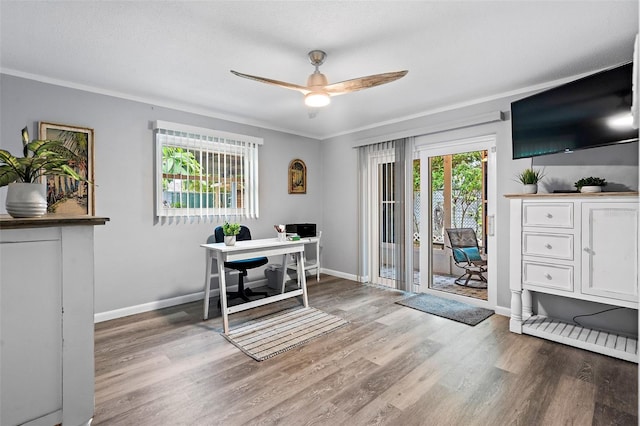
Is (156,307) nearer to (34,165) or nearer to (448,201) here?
(34,165)

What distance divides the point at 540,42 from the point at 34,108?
4365mm

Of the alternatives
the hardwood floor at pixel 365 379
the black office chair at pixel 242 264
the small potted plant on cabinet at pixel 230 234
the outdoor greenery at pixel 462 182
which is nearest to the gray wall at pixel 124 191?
the black office chair at pixel 242 264

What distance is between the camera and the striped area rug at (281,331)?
265cm

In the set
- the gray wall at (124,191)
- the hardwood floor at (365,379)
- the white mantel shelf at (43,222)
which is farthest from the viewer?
the gray wall at (124,191)

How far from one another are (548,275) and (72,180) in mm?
4570

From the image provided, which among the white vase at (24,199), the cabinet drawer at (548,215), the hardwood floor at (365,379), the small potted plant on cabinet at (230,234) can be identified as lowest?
the hardwood floor at (365,379)

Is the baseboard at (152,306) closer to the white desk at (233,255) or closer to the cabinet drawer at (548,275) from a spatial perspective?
the white desk at (233,255)

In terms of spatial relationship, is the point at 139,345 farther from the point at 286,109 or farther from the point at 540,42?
the point at 540,42

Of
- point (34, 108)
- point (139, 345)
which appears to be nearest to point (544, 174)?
point (139, 345)

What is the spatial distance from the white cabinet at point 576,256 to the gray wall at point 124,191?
356cm

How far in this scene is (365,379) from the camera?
219cm

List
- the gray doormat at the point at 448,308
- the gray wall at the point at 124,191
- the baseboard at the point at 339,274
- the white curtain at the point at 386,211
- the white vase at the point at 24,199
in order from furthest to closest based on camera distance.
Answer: the baseboard at the point at 339,274
the white curtain at the point at 386,211
the gray doormat at the point at 448,308
the gray wall at the point at 124,191
the white vase at the point at 24,199

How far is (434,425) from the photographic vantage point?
1739mm

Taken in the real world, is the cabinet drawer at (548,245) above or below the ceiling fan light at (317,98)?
below
